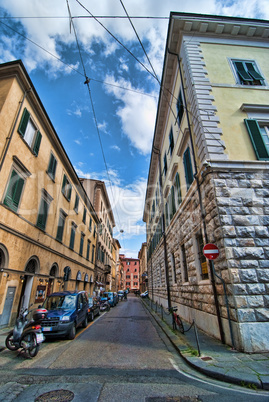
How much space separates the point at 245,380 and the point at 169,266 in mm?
10764

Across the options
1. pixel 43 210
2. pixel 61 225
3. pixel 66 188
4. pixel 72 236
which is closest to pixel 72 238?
pixel 72 236

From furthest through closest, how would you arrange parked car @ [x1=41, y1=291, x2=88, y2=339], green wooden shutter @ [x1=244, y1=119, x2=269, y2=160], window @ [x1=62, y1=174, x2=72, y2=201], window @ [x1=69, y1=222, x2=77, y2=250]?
window @ [x1=69, y1=222, x2=77, y2=250]
window @ [x1=62, y1=174, x2=72, y2=201]
green wooden shutter @ [x1=244, y1=119, x2=269, y2=160]
parked car @ [x1=41, y1=291, x2=88, y2=339]

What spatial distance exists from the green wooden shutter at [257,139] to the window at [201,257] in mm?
3788

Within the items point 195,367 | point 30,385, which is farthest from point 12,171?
point 195,367

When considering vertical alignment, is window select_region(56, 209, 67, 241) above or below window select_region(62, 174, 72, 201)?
below

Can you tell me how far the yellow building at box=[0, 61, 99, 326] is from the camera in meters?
9.23

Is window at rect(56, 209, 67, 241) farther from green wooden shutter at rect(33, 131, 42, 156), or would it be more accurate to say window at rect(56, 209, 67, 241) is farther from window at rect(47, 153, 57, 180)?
green wooden shutter at rect(33, 131, 42, 156)

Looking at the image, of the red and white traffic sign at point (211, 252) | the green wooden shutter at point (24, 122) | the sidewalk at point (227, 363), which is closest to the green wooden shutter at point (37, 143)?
the green wooden shutter at point (24, 122)

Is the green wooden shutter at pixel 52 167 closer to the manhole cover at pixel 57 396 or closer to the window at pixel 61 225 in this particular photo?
the window at pixel 61 225

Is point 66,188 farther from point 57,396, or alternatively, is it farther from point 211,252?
point 57,396

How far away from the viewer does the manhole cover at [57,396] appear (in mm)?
3384

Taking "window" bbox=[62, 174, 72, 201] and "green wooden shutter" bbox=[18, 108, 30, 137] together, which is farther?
"window" bbox=[62, 174, 72, 201]

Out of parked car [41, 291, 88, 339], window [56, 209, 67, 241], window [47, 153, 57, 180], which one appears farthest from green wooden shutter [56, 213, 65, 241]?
parked car [41, 291, 88, 339]

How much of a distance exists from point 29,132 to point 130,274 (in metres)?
101
